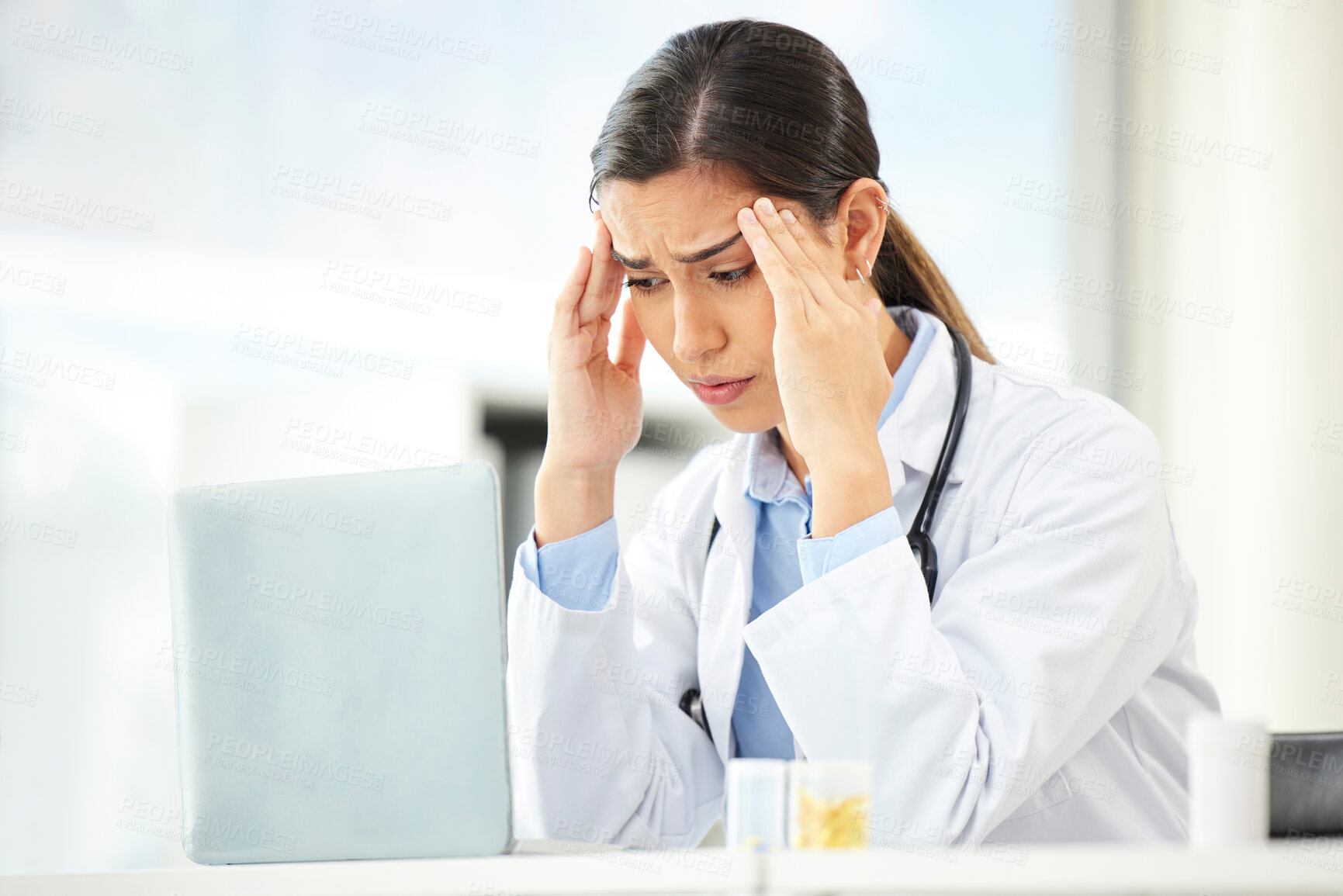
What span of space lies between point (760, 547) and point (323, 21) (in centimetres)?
215

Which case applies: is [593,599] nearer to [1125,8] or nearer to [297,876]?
[297,876]

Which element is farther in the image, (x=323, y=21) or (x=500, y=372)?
(x=500, y=372)

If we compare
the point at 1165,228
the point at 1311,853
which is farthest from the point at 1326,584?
the point at 1311,853

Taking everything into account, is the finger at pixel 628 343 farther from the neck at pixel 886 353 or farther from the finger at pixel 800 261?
the finger at pixel 800 261

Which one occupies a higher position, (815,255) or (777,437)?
(815,255)

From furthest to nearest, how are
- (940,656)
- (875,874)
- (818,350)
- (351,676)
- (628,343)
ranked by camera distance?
(628,343) < (818,350) < (940,656) < (351,676) < (875,874)

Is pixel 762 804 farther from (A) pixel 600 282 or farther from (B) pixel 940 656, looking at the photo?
(A) pixel 600 282

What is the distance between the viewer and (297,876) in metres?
0.70

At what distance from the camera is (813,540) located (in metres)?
1.05

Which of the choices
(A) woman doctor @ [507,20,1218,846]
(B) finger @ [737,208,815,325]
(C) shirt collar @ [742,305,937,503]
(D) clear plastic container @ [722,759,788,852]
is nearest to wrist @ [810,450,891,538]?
(A) woman doctor @ [507,20,1218,846]

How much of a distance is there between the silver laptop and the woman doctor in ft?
0.97

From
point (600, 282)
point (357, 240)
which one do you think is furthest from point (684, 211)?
point (357, 240)

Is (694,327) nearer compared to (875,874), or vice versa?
(875,874)

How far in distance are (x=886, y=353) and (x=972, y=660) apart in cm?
49
